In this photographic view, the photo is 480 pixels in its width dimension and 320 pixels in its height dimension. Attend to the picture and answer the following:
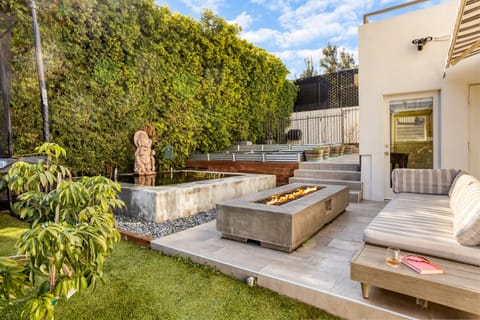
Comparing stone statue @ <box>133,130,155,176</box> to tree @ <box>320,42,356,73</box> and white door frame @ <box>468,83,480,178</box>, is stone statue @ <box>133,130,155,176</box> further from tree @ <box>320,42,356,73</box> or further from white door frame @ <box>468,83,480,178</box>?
tree @ <box>320,42,356,73</box>

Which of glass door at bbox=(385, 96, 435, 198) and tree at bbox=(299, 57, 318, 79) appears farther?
tree at bbox=(299, 57, 318, 79)

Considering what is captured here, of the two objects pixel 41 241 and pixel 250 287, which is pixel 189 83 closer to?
pixel 250 287

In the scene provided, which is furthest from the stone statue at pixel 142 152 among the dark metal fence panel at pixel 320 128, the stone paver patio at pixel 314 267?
the dark metal fence panel at pixel 320 128

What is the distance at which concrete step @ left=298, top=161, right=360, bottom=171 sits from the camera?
713 centimetres

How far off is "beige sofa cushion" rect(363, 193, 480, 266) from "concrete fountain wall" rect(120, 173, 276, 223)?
11.4 feet

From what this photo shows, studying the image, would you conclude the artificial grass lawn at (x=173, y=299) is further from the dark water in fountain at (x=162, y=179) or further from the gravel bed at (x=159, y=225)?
the dark water in fountain at (x=162, y=179)

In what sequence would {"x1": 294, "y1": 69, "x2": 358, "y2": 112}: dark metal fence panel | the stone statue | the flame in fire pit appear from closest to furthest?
the flame in fire pit → the stone statue → {"x1": 294, "y1": 69, "x2": 358, "y2": 112}: dark metal fence panel

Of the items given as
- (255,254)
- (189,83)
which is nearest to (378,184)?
(255,254)

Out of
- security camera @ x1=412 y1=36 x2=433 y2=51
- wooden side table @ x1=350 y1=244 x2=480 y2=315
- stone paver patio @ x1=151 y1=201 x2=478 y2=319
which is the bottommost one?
stone paver patio @ x1=151 y1=201 x2=478 y2=319

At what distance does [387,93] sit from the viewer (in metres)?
5.98

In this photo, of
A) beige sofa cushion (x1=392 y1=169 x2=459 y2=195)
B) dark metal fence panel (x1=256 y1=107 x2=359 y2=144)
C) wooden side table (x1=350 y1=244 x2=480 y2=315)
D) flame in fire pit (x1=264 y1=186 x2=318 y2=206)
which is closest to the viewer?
wooden side table (x1=350 y1=244 x2=480 y2=315)

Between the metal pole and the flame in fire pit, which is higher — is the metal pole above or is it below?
above

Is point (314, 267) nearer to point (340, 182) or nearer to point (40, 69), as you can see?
point (340, 182)

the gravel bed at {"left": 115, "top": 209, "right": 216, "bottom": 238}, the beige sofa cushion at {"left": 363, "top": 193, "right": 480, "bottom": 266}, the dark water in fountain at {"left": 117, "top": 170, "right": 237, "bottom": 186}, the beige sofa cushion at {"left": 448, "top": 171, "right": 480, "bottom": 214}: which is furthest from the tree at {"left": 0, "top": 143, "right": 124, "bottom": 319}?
the dark water in fountain at {"left": 117, "top": 170, "right": 237, "bottom": 186}
